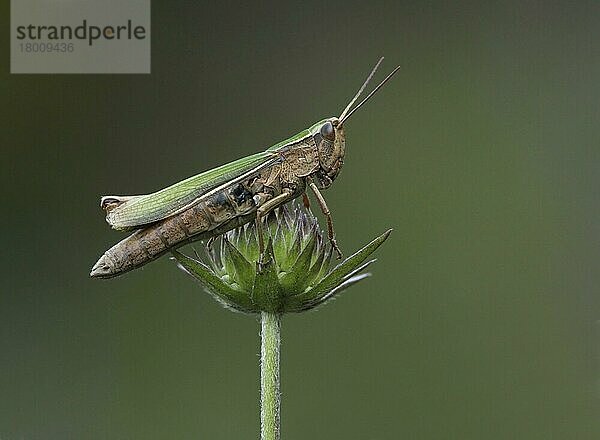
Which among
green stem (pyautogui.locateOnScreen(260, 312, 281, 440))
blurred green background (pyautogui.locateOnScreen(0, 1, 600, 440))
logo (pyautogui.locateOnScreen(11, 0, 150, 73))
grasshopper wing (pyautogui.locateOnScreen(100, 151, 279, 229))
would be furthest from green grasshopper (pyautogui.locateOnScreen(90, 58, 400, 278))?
logo (pyautogui.locateOnScreen(11, 0, 150, 73))

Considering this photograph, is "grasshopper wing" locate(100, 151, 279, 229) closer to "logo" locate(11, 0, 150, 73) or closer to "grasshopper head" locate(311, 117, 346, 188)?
"grasshopper head" locate(311, 117, 346, 188)

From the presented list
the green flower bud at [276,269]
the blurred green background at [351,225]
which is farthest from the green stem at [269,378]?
the blurred green background at [351,225]

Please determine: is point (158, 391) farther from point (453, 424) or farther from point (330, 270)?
point (330, 270)

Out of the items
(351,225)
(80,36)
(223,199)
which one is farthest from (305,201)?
(80,36)

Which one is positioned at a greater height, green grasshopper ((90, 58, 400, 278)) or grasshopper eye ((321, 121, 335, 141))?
grasshopper eye ((321, 121, 335, 141))

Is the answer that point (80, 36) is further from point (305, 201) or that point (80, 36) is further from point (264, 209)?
point (264, 209)

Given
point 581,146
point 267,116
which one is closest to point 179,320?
point 267,116
